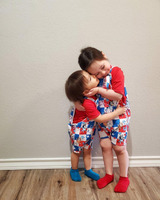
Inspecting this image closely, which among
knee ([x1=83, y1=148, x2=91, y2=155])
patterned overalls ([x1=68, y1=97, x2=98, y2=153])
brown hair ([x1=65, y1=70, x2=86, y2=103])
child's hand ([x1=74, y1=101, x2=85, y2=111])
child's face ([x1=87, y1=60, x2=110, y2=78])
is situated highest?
child's face ([x1=87, y1=60, x2=110, y2=78])

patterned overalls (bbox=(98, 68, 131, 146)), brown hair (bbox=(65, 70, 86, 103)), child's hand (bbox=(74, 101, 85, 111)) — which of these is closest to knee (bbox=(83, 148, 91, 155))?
patterned overalls (bbox=(98, 68, 131, 146))

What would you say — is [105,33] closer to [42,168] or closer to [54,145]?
[54,145]

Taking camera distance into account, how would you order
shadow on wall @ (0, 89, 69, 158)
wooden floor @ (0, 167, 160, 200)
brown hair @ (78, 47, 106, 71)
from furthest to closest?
shadow on wall @ (0, 89, 69, 158) → wooden floor @ (0, 167, 160, 200) → brown hair @ (78, 47, 106, 71)

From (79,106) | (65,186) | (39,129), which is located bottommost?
(65,186)

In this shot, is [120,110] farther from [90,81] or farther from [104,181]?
[104,181]

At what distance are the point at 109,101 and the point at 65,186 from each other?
Result: 2.36 ft

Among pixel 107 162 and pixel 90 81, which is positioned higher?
pixel 90 81

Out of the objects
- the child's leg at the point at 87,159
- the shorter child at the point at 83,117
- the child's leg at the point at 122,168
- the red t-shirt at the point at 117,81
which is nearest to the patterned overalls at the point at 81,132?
the shorter child at the point at 83,117

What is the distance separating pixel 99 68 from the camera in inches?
45.4

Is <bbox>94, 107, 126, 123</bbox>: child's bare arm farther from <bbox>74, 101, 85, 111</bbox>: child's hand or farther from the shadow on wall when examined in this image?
the shadow on wall

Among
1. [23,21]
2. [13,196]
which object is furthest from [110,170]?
[23,21]

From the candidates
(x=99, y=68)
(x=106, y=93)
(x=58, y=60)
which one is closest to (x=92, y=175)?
(x=106, y=93)

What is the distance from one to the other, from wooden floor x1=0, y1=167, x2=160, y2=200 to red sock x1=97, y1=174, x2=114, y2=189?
0.03 m

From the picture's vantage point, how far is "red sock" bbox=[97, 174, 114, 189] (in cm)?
133
